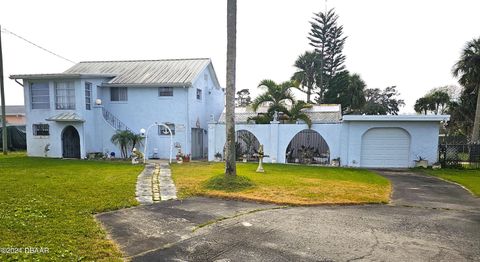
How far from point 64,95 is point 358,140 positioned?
18468mm

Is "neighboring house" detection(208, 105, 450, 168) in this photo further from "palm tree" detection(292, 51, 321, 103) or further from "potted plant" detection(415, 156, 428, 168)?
"palm tree" detection(292, 51, 321, 103)

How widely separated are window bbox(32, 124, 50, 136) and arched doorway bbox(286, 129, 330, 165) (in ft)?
52.2

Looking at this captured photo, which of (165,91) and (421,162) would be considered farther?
(165,91)

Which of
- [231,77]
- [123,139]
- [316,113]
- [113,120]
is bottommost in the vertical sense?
[123,139]

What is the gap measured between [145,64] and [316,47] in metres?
20.9

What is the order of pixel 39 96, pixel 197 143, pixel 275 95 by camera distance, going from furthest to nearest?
pixel 197 143
pixel 39 96
pixel 275 95

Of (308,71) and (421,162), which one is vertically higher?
(308,71)

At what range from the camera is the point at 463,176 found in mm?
13094

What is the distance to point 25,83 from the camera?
1909 centimetres

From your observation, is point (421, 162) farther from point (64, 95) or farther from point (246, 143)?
point (64, 95)

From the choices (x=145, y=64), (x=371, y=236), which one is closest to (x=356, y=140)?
(x=371, y=236)

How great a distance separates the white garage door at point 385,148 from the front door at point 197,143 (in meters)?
10.7

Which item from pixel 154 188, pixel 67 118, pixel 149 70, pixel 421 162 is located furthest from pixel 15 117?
pixel 421 162

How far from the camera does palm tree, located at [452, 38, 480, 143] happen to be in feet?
69.2
